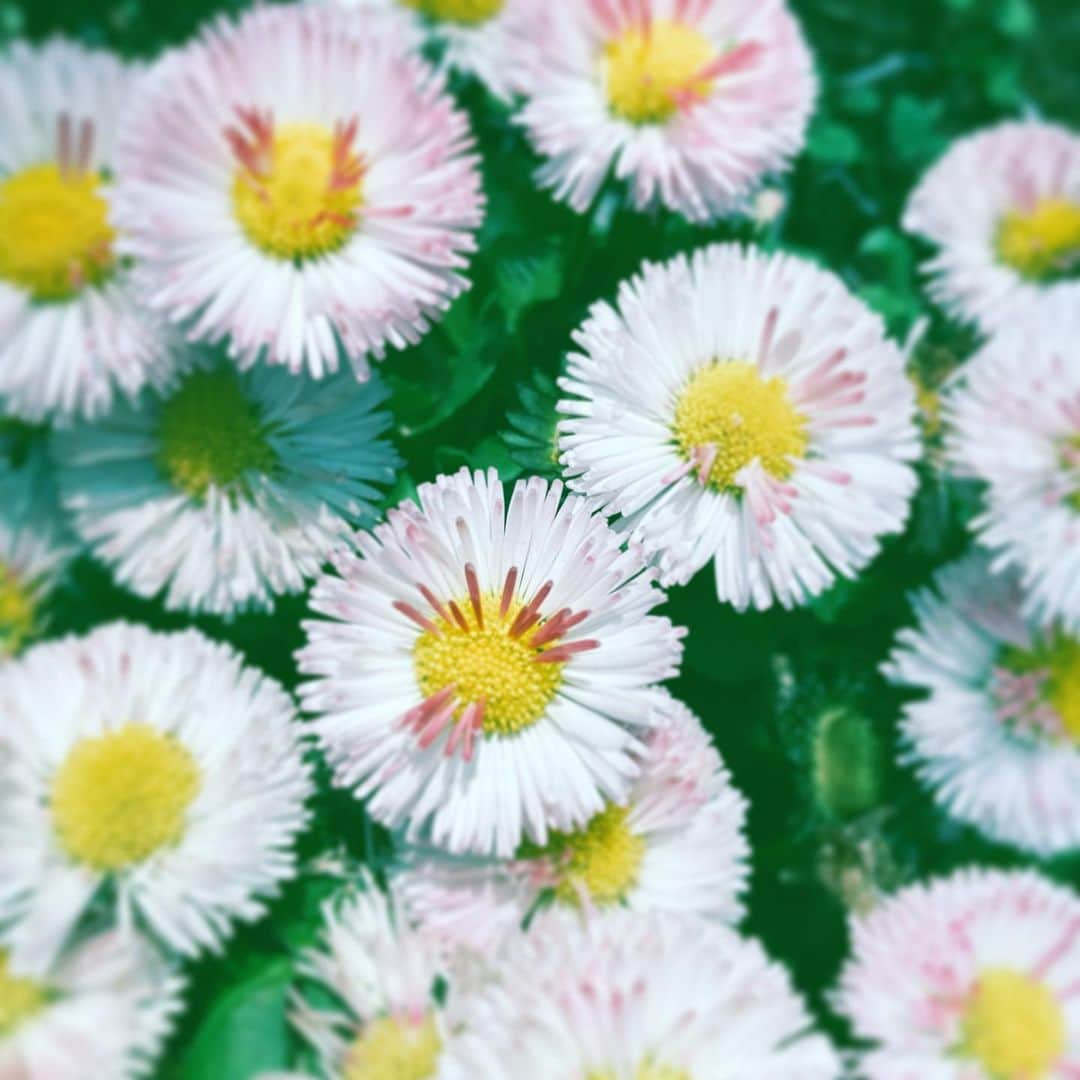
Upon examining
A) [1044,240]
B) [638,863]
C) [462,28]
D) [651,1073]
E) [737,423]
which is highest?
[462,28]

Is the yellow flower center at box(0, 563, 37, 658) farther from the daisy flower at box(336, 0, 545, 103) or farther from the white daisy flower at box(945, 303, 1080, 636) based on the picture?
the white daisy flower at box(945, 303, 1080, 636)

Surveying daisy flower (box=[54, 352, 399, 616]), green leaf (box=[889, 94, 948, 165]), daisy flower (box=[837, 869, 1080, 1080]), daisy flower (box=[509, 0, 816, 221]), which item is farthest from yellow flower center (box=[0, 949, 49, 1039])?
green leaf (box=[889, 94, 948, 165])

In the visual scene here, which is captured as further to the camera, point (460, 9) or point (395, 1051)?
point (460, 9)

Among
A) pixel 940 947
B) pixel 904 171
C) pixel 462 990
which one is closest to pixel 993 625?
pixel 940 947

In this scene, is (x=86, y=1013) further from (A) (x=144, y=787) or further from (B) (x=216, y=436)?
(B) (x=216, y=436)

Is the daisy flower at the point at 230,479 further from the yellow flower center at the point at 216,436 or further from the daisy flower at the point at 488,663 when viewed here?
the daisy flower at the point at 488,663

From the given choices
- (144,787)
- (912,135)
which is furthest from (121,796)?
(912,135)
